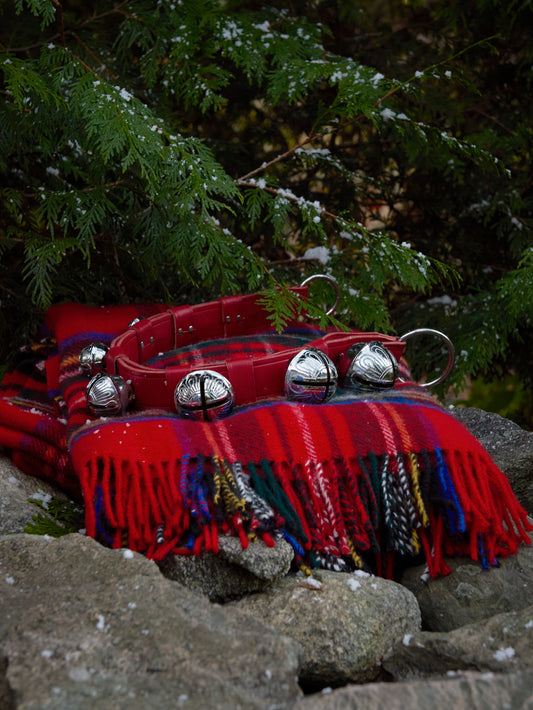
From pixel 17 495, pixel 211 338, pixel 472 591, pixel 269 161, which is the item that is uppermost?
pixel 269 161

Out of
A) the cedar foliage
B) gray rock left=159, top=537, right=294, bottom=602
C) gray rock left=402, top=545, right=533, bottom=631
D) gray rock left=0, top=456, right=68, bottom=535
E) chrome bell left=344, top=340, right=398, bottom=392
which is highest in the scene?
the cedar foliage

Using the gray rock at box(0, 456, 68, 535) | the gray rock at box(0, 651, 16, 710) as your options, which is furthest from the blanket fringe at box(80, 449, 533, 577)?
the gray rock at box(0, 651, 16, 710)

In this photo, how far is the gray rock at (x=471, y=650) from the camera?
3.86ft

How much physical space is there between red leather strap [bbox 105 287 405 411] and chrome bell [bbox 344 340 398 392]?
0.12 feet

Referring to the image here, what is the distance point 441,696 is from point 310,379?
88cm

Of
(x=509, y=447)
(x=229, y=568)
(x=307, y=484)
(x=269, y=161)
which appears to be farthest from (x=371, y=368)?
(x=269, y=161)

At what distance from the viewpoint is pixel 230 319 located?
233cm

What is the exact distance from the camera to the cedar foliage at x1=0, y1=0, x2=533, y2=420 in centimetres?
215

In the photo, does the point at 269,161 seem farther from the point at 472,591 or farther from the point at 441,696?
the point at 441,696

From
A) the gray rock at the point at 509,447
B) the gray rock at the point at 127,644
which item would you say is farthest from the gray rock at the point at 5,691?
the gray rock at the point at 509,447

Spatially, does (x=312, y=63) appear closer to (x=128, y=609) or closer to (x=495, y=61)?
(x=495, y=61)

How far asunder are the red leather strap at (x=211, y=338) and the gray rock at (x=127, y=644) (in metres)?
0.55

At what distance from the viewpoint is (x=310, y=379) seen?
1738 millimetres

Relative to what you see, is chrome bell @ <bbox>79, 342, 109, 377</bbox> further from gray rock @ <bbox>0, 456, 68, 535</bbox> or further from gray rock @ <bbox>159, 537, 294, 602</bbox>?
gray rock @ <bbox>159, 537, 294, 602</bbox>
